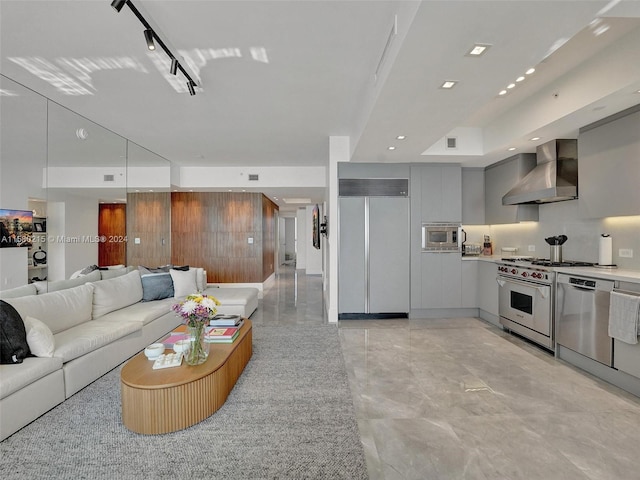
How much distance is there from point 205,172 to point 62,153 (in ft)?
9.88

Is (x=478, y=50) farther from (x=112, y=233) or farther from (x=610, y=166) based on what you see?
(x=112, y=233)

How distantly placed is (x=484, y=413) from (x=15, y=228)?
4.60 metres

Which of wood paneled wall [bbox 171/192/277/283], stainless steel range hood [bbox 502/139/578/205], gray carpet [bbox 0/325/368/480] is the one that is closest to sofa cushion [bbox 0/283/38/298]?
gray carpet [bbox 0/325/368/480]

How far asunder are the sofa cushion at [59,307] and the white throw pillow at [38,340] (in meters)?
0.31

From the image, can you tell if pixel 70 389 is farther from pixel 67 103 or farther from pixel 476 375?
pixel 476 375

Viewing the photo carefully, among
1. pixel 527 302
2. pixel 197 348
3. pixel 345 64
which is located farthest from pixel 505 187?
pixel 197 348

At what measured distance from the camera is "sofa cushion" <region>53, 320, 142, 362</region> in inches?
102

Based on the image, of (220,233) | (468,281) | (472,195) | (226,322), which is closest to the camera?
(226,322)

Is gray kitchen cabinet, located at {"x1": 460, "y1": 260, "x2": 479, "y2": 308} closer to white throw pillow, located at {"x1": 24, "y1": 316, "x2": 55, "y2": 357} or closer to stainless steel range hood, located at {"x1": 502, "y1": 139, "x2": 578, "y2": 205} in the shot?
stainless steel range hood, located at {"x1": 502, "y1": 139, "x2": 578, "y2": 205}

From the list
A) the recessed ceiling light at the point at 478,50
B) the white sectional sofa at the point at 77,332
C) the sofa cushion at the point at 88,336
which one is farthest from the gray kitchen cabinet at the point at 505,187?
the sofa cushion at the point at 88,336

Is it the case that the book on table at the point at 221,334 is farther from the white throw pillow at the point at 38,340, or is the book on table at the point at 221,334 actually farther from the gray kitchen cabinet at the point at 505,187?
the gray kitchen cabinet at the point at 505,187

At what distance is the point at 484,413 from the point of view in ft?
7.66

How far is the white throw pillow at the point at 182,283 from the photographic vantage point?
15.5 feet

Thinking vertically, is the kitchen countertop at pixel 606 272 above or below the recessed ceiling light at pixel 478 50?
below
